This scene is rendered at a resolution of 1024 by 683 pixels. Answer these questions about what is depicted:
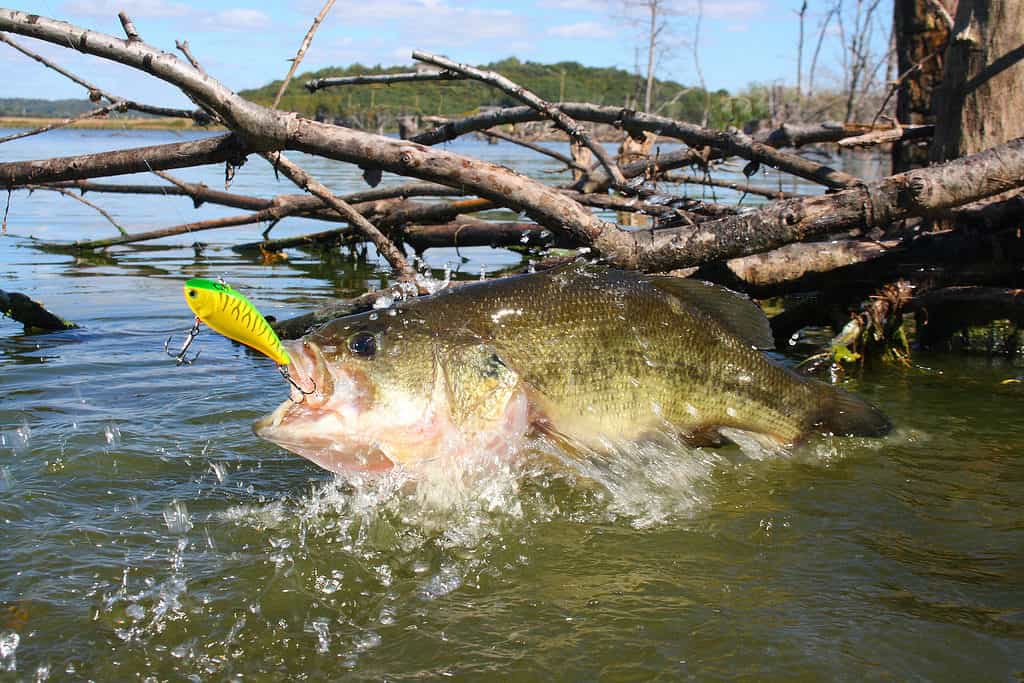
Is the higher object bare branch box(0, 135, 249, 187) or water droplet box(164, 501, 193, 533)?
bare branch box(0, 135, 249, 187)

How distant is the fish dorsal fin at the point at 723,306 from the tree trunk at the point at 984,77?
4.13 meters

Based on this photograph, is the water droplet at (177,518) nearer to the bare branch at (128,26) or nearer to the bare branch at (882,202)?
the bare branch at (128,26)

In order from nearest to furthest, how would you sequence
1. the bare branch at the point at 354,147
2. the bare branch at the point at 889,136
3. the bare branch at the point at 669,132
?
the bare branch at the point at 354,147 → the bare branch at the point at 669,132 → the bare branch at the point at 889,136

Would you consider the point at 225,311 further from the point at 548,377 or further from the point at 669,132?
the point at 669,132

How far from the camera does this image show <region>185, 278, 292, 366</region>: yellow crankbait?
8.98ft

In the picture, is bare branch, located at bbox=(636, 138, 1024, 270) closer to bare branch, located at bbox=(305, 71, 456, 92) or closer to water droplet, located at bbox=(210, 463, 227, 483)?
bare branch, located at bbox=(305, 71, 456, 92)

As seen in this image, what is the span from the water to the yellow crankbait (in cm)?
114

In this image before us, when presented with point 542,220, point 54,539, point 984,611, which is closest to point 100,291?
point 542,220

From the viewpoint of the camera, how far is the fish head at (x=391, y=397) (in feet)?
12.6

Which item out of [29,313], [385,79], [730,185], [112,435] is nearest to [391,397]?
[112,435]

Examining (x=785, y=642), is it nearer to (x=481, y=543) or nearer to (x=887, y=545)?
(x=887, y=545)

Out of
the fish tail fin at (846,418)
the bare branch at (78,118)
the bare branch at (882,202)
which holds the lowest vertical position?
the fish tail fin at (846,418)

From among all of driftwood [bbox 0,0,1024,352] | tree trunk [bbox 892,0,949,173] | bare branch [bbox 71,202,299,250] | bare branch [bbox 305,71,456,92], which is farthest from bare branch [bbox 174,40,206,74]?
tree trunk [bbox 892,0,949,173]

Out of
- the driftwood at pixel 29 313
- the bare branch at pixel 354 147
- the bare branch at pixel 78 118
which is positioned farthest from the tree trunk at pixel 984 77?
the driftwood at pixel 29 313
